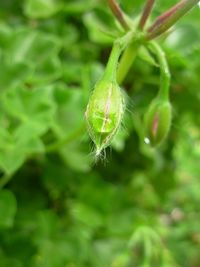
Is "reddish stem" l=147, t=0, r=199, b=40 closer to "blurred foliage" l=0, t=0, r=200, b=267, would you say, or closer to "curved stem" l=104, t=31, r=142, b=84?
"curved stem" l=104, t=31, r=142, b=84

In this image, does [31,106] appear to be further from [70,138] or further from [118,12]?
[118,12]

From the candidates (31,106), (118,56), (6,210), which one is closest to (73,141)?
(31,106)

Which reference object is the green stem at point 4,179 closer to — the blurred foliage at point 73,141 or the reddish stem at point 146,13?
the blurred foliage at point 73,141

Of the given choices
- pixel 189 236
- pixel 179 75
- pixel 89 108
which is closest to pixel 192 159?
pixel 189 236

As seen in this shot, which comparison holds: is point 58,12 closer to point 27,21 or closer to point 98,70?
point 27,21

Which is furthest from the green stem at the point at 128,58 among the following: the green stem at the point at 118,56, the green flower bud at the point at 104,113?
the green flower bud at the point at 104,113

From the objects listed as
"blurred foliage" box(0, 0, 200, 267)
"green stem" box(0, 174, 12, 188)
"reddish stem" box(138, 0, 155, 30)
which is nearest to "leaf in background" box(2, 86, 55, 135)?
"blurred foliage" box(0, 0, 200, 267)

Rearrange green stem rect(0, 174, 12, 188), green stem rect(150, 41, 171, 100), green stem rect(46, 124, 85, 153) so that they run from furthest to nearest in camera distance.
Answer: green stem rect(0, 174, 12, 188)
green stem rect(46, 124, 85, 153)
green stem rect(150, 41, 171, 100)
